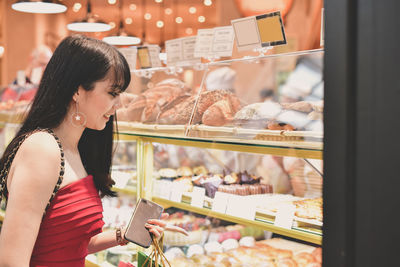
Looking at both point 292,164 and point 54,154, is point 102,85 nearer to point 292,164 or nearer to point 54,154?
point 54,154

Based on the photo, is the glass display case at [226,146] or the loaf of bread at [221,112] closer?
the glass display case at [226,146]

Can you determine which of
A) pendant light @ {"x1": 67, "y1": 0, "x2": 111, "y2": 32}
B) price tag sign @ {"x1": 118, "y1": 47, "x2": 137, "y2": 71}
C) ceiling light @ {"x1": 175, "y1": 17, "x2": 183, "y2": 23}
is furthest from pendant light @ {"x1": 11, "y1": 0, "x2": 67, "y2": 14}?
ceiling light @ {"x1": 175, "y1": 17, "x2": 183, "y2": 23}

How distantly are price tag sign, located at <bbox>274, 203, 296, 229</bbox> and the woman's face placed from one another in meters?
0.81

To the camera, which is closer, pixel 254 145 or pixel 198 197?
pixel 254 145

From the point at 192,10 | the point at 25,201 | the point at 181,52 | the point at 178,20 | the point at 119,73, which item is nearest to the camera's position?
the point at 25,201

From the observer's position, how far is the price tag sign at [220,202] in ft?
6.44

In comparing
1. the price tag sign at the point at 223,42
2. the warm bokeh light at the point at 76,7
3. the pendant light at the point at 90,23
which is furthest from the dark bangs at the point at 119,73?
the warm bokeh light at the point at 76,7

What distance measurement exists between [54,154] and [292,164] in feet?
4.73

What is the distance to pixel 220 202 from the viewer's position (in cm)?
199

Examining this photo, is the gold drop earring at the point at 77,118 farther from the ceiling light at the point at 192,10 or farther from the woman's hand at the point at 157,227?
the ceiling light at the point at 192,10

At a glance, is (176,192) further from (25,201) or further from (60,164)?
(25,201)

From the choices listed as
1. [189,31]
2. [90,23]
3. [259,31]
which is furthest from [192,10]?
[259,31]

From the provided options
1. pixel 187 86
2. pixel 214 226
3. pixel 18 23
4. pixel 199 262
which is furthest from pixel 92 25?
pixel 18 23

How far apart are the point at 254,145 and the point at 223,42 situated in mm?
665
